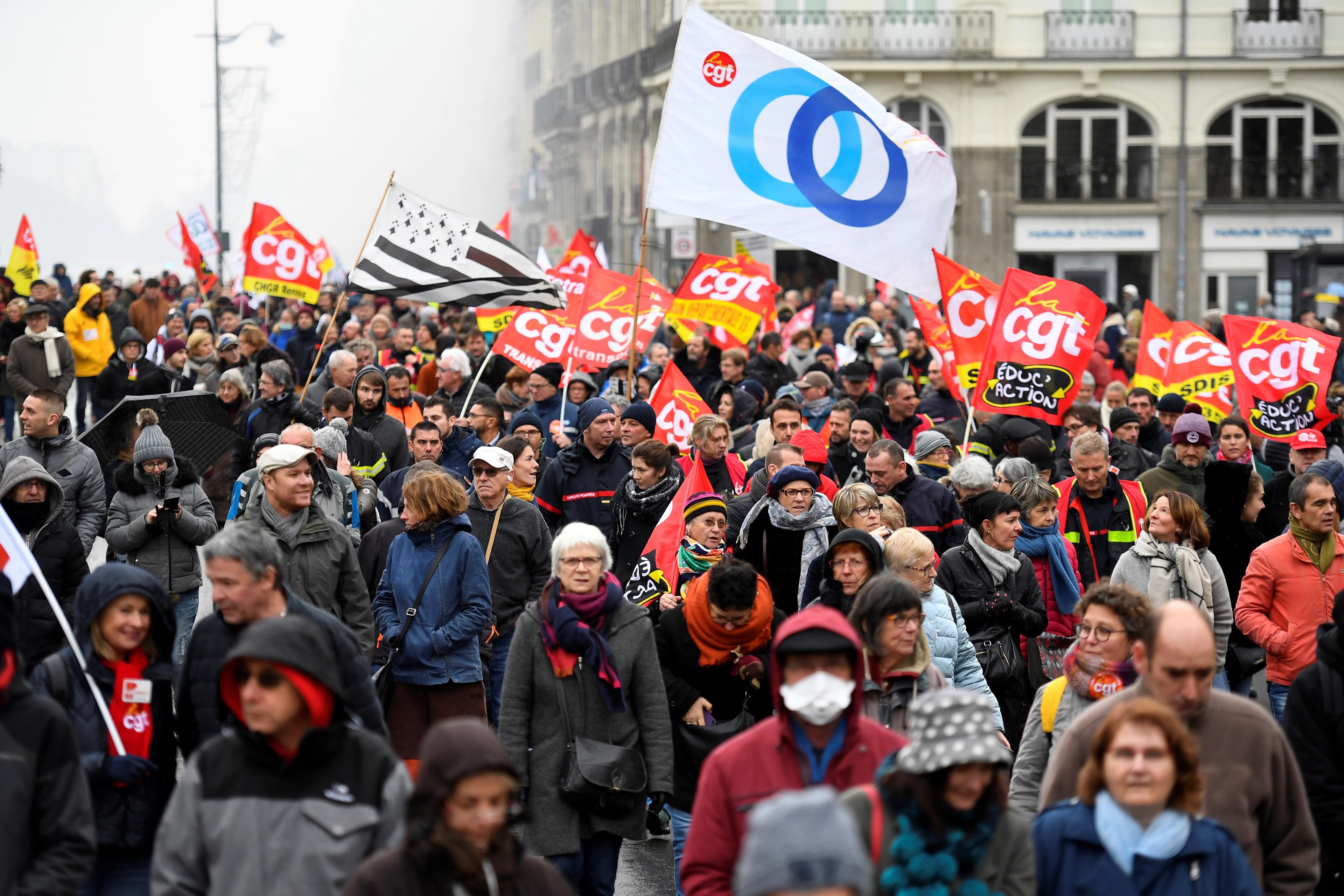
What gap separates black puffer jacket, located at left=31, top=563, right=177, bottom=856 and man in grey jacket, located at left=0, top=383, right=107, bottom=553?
3.46m

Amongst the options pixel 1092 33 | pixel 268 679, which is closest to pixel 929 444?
pixel 268 679

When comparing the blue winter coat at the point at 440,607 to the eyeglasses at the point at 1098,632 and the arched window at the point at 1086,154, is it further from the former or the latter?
the arched window at the point at 1086,154

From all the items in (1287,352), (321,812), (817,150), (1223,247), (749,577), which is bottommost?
(321,812)

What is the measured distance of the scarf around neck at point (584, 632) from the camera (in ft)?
17.3

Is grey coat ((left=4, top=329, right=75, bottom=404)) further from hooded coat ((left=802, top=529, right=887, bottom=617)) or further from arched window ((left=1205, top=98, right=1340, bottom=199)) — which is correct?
arched window ((left=1205, top=98, right=1340, bottom=199))

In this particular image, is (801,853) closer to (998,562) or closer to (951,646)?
(951,646)

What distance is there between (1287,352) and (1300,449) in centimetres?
135

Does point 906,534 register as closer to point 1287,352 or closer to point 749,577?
point 749,577

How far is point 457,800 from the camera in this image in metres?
3.34

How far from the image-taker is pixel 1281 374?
11.0 meters

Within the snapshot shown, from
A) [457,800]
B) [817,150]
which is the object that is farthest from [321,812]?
[817,150]

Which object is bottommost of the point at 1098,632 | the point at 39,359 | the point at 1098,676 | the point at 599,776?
the point at 599,776

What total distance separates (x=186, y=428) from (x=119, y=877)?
5.97 meters

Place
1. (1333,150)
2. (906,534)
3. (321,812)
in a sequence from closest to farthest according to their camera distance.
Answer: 1. (321,812)
2. (906,534)
3. (1333,150)
